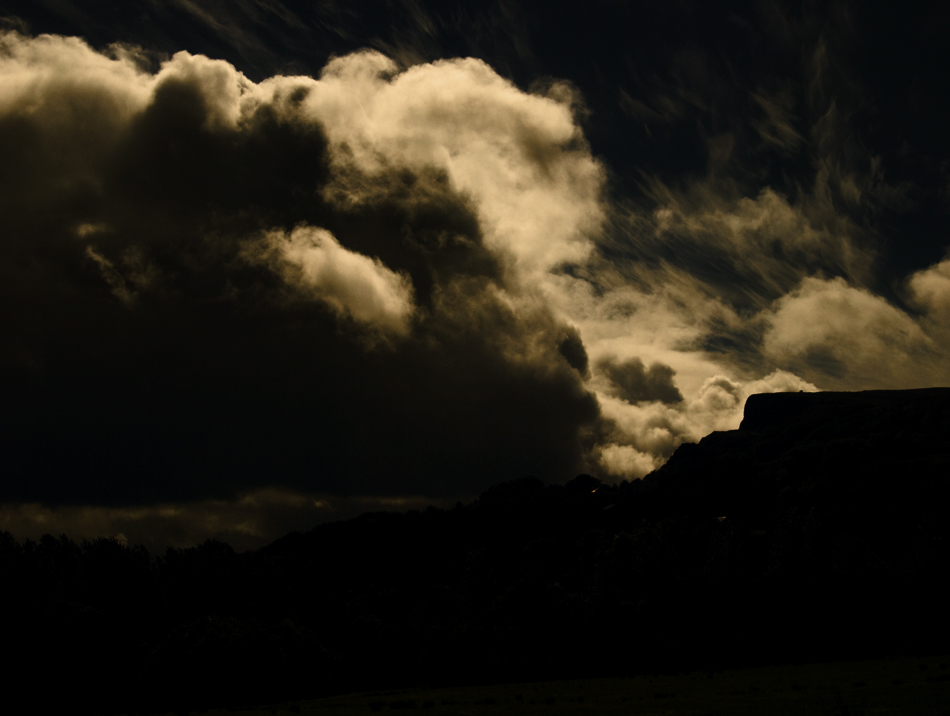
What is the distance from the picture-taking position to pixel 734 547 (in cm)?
17362

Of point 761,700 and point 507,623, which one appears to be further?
point 507,623

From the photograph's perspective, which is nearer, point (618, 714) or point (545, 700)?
point (618, 714)

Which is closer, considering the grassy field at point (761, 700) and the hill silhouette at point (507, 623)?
the grassy field at point (761, 700)

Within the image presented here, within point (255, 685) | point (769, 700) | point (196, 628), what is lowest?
point (255, 685)

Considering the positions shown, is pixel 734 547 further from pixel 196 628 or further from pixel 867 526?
pixel 196 628

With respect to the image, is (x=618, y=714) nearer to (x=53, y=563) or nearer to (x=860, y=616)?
(x=860, y=616)

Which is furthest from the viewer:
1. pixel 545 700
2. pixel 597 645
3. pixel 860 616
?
pixel 597 645

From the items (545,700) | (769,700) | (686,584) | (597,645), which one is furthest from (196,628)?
(769,700)

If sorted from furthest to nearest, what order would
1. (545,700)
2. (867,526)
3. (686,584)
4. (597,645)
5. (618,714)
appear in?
(867,526) < (686,584) < (597,645) < (545,700) < (618,714)

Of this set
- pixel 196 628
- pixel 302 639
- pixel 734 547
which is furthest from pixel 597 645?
pixel 196 628

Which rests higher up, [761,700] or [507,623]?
[761,700]

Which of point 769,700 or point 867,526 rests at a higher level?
point 867,526

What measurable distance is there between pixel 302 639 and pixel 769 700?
399 ft

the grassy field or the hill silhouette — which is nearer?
the grassy field
